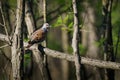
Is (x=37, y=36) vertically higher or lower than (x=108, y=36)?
Result: higher

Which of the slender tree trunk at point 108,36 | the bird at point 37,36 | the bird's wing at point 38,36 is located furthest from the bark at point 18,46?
the slender tree trunk at point 108,36

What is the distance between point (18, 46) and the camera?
756 cm

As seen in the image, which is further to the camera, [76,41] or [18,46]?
[18,46]

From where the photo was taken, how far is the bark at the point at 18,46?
7.46m

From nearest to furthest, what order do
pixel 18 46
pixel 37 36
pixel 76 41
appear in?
pixel 76 41
pixel 18 46
pixel 37 36

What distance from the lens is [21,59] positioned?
764 centimetres

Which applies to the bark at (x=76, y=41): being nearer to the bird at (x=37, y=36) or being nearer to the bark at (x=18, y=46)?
the bark at (x=18, y=46)

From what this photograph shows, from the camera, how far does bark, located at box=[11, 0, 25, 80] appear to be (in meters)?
7.46

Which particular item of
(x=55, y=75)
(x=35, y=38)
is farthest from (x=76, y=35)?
(x=55, y=75)

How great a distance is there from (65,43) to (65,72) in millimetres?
1270

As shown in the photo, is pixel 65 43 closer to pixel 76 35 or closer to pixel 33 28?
pixel 33 28

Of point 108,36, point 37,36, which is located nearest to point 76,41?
point 37,36

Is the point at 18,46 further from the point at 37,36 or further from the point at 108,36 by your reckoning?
the point at 108,36

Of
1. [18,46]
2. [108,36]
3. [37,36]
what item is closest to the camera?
[18,46]
